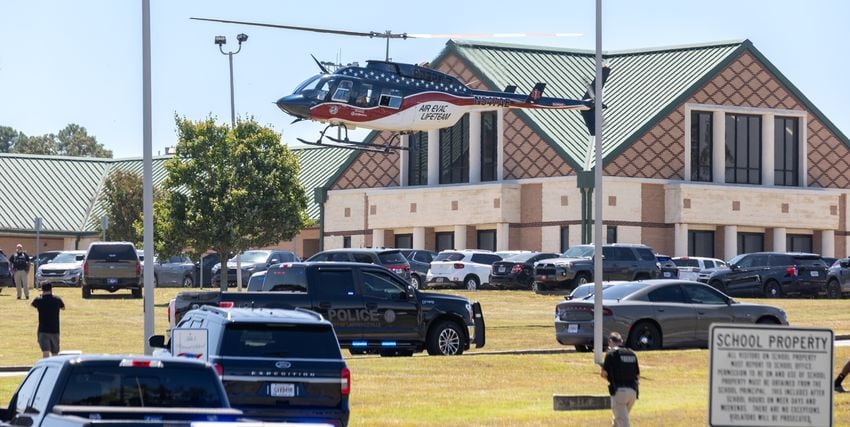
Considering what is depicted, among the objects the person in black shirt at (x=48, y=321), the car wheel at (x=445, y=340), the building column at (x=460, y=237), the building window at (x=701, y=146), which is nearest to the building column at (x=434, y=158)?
the building column at (x=460, y=237)

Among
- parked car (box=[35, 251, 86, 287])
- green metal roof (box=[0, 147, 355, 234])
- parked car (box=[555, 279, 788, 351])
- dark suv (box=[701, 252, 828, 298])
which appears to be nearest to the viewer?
parked car (box=[555, 279, 788, 351])

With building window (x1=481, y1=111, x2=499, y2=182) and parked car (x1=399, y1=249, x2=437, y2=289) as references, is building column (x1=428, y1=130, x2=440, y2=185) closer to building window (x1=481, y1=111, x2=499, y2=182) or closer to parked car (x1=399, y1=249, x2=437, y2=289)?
building window (x1=481, y1=111, x2=499, y2=182)

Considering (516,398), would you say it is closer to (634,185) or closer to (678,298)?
(678,298)

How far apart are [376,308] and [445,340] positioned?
1.69 metres

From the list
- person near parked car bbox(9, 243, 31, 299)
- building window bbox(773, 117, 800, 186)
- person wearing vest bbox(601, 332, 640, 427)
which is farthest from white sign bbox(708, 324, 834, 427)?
building window bbox(773, 117, 800, 186)

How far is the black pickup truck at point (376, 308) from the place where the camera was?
29.3 m

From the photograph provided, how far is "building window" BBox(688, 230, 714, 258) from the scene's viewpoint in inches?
2781

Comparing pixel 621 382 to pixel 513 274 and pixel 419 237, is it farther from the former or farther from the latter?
pixel 419 237

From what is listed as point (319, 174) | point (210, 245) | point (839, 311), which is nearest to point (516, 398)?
point (839, 311)

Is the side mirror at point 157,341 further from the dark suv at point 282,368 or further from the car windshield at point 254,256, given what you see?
the car windshield at point 254,256

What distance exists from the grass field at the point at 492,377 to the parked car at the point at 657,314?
2.36 feet

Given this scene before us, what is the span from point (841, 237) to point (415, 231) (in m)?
18.7

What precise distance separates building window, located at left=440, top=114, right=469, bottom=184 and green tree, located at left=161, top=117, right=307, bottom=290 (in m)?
14.1

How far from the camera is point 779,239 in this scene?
7181 centimetres
